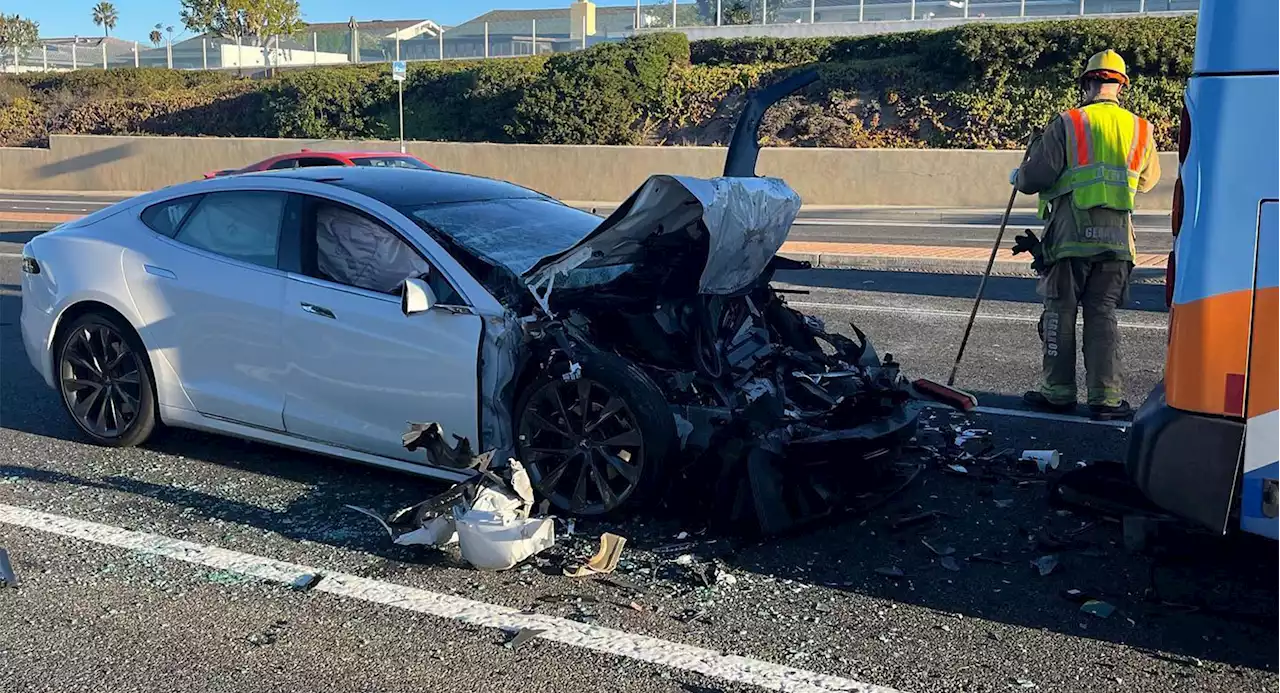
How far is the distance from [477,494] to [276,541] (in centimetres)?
88

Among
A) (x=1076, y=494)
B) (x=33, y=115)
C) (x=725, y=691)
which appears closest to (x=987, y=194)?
(x=1076, y=494)

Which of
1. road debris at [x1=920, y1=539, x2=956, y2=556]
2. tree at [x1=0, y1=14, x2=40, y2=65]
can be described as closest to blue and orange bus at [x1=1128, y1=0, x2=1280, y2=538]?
road debris at [x1=920, y1=539, x2=956, y2=556]

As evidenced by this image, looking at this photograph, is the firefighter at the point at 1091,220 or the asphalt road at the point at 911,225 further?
the asphalt road at the point at 911,225

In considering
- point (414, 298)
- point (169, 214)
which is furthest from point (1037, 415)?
point (169, 214)

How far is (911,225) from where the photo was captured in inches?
752

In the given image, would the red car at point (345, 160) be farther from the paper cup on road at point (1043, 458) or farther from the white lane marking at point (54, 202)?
the paper cup on road at point (1043, 458)

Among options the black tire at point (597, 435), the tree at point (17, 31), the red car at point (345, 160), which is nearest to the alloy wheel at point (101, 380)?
the black tire at point (597, 435)

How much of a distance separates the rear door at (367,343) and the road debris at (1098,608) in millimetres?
2397

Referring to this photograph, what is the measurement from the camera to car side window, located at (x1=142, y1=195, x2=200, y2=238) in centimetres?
548

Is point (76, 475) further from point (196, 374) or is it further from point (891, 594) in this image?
point (891, 594)

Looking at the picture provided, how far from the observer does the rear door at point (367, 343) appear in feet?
15.2

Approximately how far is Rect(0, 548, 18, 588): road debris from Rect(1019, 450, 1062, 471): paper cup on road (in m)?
4.19

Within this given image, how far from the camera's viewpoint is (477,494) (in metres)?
4.20

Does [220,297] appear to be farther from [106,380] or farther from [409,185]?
[409,185]
